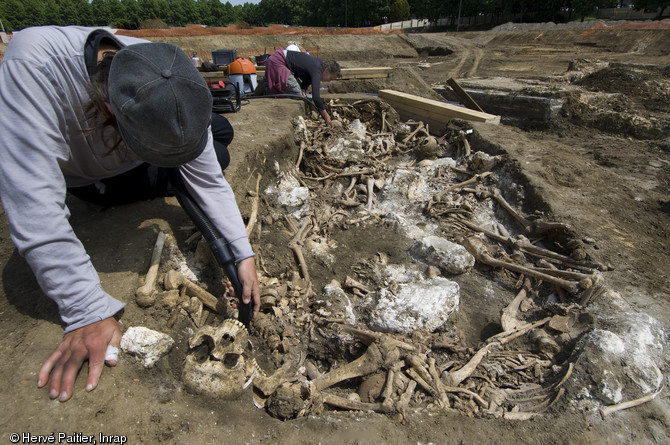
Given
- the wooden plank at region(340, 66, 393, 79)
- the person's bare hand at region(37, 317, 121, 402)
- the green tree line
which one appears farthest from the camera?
the green tree line

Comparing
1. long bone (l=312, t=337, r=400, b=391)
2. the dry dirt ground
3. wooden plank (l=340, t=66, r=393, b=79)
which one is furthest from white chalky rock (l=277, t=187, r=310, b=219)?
wooden plank (l=340, t=66, r=393, b=79)

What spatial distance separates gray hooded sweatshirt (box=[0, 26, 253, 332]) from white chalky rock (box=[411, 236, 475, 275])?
2603 mm

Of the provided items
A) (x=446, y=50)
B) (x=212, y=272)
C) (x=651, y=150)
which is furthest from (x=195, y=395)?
(x=446, y=50)

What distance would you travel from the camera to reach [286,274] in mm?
2979

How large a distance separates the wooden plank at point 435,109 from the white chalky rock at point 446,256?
11.0 feet

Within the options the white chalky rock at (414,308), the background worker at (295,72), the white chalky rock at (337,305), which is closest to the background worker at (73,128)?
the white chalky rock at (337,305)

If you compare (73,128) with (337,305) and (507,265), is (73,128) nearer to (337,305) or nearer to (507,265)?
(337,305)

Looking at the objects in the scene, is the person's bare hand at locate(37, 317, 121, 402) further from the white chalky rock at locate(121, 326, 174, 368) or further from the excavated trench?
the excavated trench

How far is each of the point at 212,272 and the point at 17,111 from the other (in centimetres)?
151

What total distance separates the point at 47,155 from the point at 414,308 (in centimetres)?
231

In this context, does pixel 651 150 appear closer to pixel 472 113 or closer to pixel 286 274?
pixel 472 113

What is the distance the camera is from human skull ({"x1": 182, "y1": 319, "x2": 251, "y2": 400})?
1.72 m

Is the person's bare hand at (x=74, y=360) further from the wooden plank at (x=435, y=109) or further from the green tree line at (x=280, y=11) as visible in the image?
the green tree line at (x=280, y=11)

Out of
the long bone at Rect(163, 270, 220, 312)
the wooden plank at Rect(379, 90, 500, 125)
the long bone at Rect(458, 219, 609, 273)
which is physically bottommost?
the long bone at Rect(458, 219, 609, 273)
